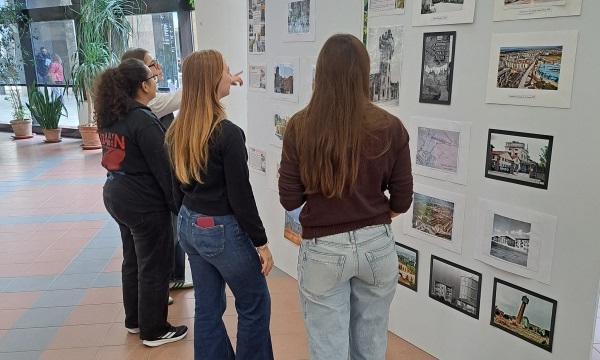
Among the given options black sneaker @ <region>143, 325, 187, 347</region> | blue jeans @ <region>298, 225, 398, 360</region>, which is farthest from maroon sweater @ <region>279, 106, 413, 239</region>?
black sneaker @ <region>143, 325, 187, 347</region>

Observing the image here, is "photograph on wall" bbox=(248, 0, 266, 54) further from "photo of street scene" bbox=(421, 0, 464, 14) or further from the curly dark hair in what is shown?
"photo of street scene" bbox=(421, 0, 464, 14)

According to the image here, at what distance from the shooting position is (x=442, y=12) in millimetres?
2105

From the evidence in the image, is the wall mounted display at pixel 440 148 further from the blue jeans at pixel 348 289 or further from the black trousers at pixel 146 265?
the black trousers at pixel 146 265

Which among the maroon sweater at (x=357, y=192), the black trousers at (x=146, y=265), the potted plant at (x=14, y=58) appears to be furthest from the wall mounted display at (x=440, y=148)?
the potted plant at (x=14, y=58)

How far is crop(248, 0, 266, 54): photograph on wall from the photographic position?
10.8 feet

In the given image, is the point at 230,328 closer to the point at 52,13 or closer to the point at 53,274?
the point at 53,274

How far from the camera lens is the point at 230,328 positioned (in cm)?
279

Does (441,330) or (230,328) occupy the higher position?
(441,330)

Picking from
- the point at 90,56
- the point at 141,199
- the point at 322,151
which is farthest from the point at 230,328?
the point at 90,56

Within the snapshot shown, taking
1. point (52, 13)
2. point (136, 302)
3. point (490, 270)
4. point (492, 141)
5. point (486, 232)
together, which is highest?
point (52, 13)

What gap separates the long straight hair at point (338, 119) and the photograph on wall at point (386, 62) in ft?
2.92

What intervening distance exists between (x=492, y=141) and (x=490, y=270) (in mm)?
544

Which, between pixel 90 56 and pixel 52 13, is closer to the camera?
pixel 90 56

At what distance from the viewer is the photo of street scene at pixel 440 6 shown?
204 cm
